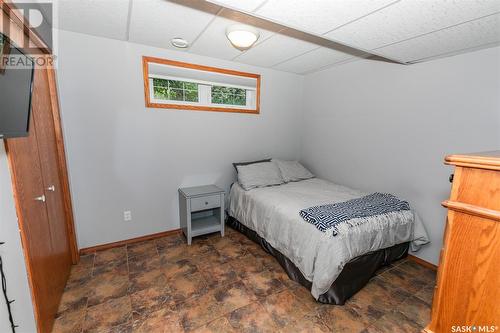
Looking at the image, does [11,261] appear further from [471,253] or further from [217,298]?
[471,253]

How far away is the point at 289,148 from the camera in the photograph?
380 centimetres

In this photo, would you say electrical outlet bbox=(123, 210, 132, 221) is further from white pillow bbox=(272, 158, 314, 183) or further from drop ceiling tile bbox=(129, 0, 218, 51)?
white pillow bbox=(272, 158, 314, 183)

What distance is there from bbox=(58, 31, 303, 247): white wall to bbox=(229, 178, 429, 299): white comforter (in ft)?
2.49

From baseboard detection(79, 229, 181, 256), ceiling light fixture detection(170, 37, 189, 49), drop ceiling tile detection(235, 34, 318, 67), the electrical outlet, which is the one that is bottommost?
baseboard detection(79, 229, 181, 256)

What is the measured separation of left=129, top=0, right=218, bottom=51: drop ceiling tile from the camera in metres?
1.71

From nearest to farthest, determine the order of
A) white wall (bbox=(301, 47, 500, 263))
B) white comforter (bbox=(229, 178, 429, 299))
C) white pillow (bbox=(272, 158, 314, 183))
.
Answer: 1. white comforter (bbox=(229, 178, 429, 299))
2. white wall (bbox=(301, 47, 500, 263))
3. white pillow (bbox=(272, 158, 314, 183))

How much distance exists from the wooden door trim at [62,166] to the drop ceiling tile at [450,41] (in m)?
3.04

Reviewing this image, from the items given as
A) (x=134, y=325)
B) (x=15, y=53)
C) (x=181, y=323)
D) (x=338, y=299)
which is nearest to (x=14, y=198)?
(x=15, y=53)

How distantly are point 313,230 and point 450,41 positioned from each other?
1924 mm

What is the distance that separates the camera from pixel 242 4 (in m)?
1.40

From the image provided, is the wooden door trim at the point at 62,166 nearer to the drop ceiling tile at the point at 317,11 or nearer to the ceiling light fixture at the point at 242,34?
the ceiling light fixture at the point at 242,34

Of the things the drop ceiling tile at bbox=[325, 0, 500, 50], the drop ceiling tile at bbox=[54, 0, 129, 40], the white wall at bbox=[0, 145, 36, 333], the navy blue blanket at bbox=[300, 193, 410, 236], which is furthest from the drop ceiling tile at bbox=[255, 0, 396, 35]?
the white wall at bbox=[0, 145, 36, 333]

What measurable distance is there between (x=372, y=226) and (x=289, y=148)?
205 centimetres

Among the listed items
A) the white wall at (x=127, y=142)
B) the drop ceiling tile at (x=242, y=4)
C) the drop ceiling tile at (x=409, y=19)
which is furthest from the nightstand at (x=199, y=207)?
the drop ceiling tile at (x=409, y=19)
